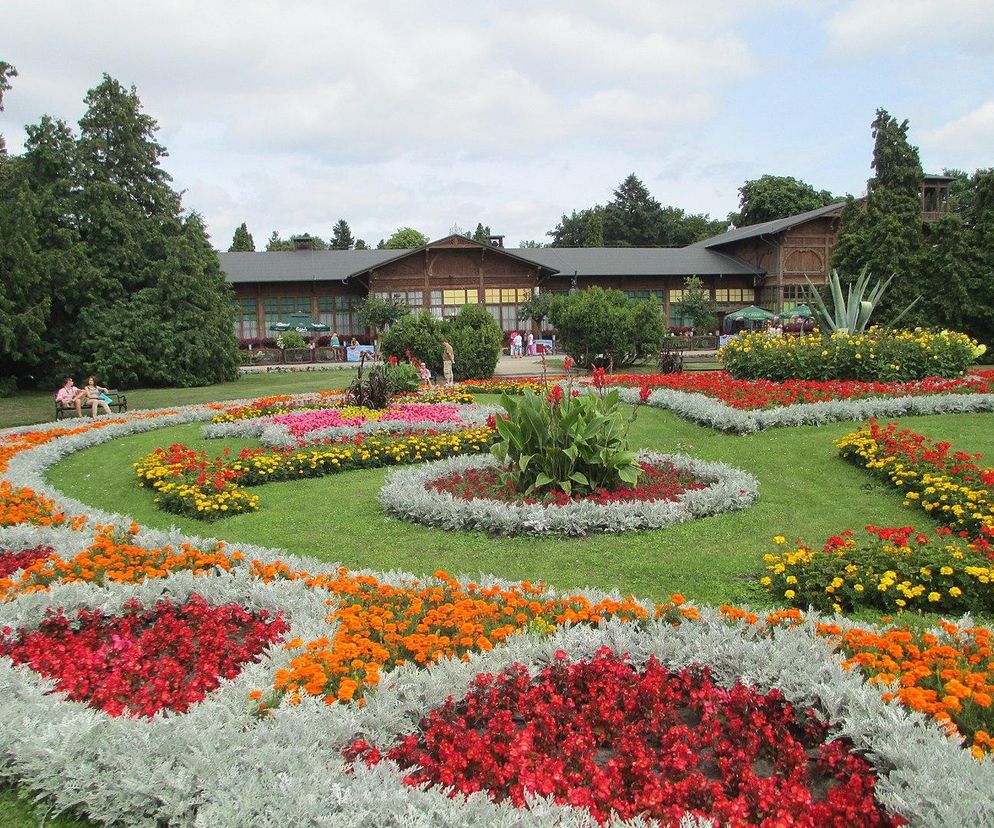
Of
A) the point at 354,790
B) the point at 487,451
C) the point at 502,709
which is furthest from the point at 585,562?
the point at 487,451

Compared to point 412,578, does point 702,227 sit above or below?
above

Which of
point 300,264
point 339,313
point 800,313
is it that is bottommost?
point 800,313

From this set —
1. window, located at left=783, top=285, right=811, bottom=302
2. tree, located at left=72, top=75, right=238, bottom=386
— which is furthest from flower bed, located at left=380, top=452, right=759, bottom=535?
window, located at left=783, top=285, right=811, bottom=302

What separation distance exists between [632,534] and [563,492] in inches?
36.4

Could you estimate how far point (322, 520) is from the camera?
7.34 m

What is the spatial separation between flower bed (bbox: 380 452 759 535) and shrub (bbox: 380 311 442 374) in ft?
45.2

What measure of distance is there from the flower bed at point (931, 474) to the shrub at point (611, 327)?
1403 centimetres

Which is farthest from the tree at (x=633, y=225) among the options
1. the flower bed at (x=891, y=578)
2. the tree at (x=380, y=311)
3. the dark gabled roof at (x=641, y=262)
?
the flower bed at (x=891, y=578)

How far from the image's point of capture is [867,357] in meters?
13.5

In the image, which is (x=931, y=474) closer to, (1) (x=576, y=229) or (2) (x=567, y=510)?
(2) (x=567, y=510)

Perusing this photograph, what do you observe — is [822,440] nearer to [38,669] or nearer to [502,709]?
[502,709]

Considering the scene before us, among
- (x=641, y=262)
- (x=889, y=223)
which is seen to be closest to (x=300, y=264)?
(x=641, y=262)

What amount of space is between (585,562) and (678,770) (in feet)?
9.80

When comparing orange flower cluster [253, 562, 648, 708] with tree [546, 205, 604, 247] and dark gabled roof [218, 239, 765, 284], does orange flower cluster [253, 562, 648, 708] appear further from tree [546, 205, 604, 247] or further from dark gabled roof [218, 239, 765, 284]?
tree [546, 205, 604, 247]
